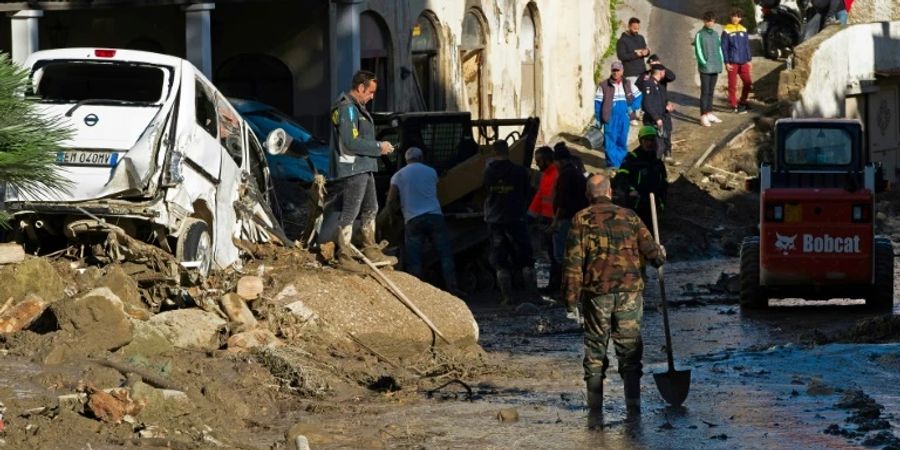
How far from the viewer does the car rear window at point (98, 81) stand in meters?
14.9

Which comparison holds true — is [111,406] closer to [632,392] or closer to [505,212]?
[632,392]

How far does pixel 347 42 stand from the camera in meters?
26.2

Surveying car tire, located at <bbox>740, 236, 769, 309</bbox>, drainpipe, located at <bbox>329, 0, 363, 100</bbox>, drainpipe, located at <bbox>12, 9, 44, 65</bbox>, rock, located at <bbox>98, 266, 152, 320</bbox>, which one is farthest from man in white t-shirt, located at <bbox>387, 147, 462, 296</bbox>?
drainpipe, located at <bbox>12, 9, 44, 65</bbox>

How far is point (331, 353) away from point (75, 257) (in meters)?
2.38

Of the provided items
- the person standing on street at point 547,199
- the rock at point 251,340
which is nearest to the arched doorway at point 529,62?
the person standing on street at point 547,199

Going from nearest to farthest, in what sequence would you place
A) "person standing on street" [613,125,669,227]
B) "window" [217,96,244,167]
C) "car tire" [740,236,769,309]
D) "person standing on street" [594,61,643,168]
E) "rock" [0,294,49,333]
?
"rock" [0,294,49,333] < "window" [217,96,244,167] < "car tire" [740,236,769,309] < "person standing on street" [613,125,669,227] < "person standing on street" [594,61,643,168]

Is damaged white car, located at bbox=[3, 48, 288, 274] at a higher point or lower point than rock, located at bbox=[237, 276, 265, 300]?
higher

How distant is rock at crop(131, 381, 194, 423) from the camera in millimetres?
10664

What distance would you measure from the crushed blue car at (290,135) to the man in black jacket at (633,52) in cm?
578

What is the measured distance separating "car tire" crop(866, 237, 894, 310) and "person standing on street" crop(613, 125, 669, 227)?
2.31 m

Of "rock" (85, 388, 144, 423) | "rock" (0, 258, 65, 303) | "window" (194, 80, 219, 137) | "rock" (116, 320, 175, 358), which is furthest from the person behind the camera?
"window" (194, 80, 219, 137)

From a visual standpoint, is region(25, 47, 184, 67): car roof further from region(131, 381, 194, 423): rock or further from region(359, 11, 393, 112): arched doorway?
region(359, 11, 393, 112): arched doorway

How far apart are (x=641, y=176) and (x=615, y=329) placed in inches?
277

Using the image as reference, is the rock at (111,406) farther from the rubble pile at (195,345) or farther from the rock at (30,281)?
the rock at (30,281)
